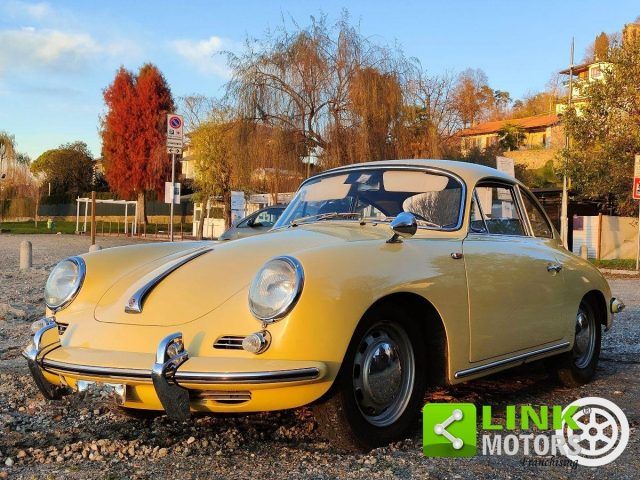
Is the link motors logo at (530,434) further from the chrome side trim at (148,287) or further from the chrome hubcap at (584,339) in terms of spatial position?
the chrome side trim at (148,287)

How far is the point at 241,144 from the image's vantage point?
23.9m

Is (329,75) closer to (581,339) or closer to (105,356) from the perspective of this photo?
(581,339)

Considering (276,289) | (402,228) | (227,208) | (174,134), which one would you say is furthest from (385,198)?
(227,208)

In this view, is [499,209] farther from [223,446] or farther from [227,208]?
[227,208]

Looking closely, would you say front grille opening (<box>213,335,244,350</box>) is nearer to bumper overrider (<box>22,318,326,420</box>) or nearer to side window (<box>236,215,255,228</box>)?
bumper overrider (<box>22,318,326,420</box>)

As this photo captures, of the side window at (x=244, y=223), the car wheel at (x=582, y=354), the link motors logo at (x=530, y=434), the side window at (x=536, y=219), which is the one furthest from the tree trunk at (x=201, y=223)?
the link motors logo at (x=530, y=434)

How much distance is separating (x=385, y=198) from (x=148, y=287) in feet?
5.34

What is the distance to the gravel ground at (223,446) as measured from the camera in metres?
2.89

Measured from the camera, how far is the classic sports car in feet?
9.34

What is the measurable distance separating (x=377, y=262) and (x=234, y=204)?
15425 millimetres

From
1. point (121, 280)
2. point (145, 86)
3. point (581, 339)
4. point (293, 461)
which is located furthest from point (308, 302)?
point (145, 86)

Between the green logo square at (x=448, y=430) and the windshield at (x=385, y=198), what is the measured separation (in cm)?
109

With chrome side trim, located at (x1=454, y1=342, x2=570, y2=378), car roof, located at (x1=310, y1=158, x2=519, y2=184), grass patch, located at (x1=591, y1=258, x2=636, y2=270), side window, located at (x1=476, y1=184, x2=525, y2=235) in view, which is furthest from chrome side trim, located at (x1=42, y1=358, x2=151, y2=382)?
grass patch, located at (x1=591, y1=258, x2=636, y2=270)

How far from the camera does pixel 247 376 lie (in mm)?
2723
